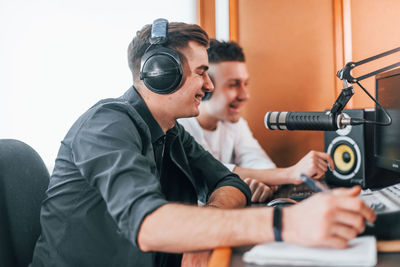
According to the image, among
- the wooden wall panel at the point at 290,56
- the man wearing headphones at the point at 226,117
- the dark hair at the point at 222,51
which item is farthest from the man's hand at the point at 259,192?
the wooden wall panel at the point at 290,56

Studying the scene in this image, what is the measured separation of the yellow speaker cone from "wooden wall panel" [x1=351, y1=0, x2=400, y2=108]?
0.59 metres

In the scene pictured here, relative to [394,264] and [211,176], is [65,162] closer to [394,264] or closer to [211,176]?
[211,176]

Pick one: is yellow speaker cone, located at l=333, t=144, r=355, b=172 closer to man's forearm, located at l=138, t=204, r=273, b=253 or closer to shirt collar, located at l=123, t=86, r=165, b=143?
shirt collar, located at l=123, t=86, r=165, b=143

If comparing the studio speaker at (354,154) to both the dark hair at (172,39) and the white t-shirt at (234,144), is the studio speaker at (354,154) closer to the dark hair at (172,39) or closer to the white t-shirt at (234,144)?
the white t-shirt at (234,144)

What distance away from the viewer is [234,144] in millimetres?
2088

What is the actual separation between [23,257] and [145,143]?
0.48 meters

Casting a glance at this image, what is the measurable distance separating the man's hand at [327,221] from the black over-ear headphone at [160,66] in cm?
58

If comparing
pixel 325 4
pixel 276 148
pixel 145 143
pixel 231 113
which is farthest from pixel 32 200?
pixel 325 4

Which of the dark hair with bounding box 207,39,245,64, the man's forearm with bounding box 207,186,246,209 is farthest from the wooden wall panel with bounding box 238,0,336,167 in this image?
the man's forearm with bounding box 207,186,246,209

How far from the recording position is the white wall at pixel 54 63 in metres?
1.83

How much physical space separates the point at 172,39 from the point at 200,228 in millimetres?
659

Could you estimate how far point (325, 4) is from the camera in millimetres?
2107

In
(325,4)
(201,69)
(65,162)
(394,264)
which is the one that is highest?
(325,4)

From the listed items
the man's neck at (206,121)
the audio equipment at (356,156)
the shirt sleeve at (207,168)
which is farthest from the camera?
the man's neck at (206,121)
